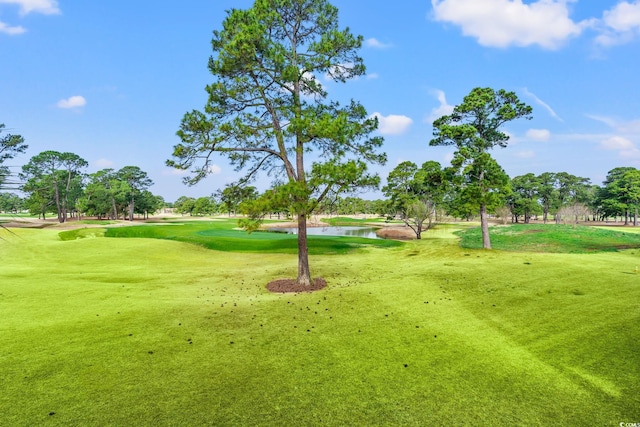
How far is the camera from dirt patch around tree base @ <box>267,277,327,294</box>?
14.8 m

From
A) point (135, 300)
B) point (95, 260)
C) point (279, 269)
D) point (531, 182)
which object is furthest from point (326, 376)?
point (531, 182)

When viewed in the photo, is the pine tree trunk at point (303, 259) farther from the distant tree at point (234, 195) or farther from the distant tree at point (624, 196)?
the distant tree at point (624, 196)

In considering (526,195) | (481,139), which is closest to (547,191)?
(526,195)

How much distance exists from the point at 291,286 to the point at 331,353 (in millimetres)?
8094

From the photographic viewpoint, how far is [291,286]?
50.4 feet

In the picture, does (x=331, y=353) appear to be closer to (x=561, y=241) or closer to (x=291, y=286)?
(x=291, y=286)

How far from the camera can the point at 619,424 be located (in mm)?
4992

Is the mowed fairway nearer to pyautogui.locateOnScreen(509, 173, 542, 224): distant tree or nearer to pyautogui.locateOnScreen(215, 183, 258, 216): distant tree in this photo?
pyautogui.locateOnScreen(215, 183, 258, 216): distant tree

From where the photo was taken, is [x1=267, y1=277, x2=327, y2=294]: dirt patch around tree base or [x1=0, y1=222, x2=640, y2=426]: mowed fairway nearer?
[x1=0, y1=222, x2=640, y2=426]: mowed fairway

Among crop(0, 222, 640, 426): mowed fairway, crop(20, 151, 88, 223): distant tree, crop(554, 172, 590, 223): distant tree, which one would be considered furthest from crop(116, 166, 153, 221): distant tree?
crop(554, 172, 590, 223): distant tree

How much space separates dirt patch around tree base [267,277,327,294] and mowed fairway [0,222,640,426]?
47.5 inches

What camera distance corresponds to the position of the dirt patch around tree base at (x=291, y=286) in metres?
14.8

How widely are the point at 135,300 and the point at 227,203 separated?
19.4ft

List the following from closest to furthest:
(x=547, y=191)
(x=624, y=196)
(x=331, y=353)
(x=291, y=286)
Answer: (x=331, y=353)
(x=291, y=286)
(x=624, y=196)
(x=547, y=191)
